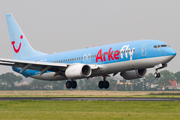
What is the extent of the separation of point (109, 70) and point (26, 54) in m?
18.8

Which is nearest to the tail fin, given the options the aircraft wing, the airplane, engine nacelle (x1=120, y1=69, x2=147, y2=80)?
the airplane

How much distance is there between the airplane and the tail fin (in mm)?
3145

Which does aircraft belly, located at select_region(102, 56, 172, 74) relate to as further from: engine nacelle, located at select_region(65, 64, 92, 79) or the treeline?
the treeline

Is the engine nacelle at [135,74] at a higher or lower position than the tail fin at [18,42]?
lower

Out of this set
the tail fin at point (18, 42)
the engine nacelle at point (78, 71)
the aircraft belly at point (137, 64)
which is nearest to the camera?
the aircraft belly at point (137, 64)

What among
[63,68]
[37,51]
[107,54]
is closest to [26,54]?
[37,51]

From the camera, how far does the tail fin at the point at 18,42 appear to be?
55469mm

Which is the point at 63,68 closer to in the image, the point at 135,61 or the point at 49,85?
the point at 135,61

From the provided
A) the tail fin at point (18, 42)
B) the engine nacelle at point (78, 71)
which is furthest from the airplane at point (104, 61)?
the tail fin at point (18, 42)

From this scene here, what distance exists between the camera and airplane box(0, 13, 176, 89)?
125 feet

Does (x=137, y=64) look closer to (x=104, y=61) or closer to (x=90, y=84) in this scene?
(x=104, y=61)

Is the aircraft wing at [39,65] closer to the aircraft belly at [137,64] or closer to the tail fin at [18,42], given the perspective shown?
the aircraft belly at [137,64]

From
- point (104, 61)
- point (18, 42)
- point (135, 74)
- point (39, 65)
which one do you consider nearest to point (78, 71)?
point (104, 61)

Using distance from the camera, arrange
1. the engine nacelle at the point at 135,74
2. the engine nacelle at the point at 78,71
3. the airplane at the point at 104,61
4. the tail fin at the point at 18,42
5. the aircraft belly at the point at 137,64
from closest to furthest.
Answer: the aircraft belly at the point at 137,64 → the airplane at the point at 104,61 → the engine nacelle at the point at 78,71 → the engine nacelle at the point at 135,74 → the tail fin at the point at 18,42
